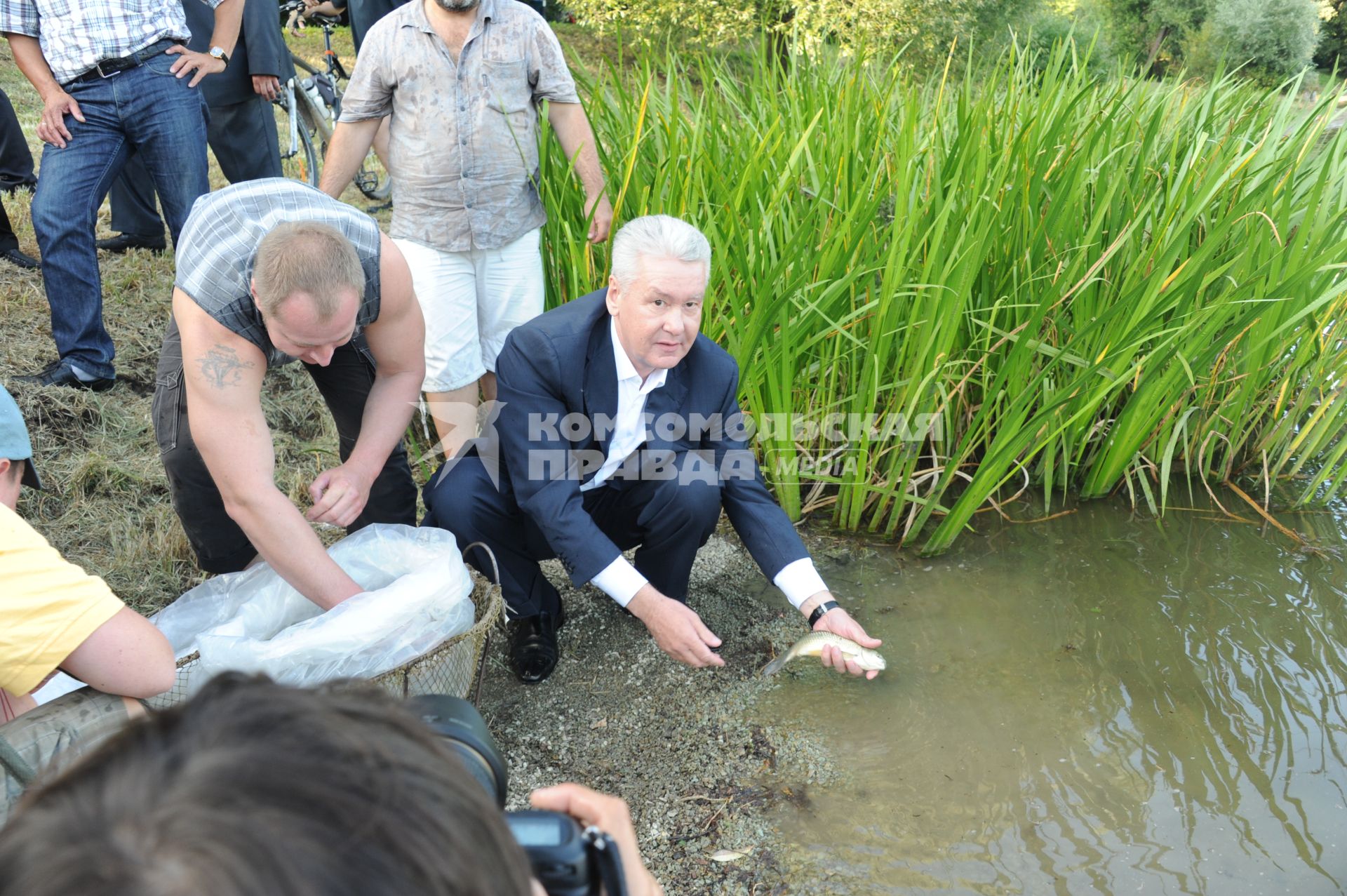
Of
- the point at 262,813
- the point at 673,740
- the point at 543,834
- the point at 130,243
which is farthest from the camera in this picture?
the point at 130,243

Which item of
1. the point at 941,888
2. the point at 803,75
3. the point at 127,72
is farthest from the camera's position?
the point at 803,75

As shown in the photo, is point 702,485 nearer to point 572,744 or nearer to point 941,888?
point 572,744

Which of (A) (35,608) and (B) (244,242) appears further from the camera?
(B) (244,242)

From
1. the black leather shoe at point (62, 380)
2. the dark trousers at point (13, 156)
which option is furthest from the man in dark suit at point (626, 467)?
the dark trousers at point (13, 156)

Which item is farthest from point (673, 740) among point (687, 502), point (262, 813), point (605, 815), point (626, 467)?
point (262, 813)

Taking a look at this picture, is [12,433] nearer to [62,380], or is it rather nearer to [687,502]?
[687,502]

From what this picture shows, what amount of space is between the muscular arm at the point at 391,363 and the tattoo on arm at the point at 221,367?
0.35 meters

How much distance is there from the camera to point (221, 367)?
1.82 m

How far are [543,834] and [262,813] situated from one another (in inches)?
12.4

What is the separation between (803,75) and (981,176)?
4.22 feet

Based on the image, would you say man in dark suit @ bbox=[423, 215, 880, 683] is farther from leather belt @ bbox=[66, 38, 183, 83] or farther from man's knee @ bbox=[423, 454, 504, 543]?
leather belt @ bbox=[66, 38, 183, 83]

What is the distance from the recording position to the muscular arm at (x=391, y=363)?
2102 mm

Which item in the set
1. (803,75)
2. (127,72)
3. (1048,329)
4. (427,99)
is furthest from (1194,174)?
(127,72)

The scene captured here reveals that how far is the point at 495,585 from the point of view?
6.59 ft
